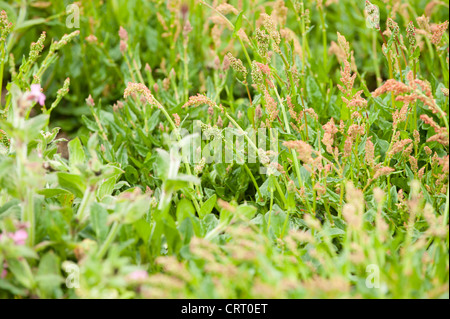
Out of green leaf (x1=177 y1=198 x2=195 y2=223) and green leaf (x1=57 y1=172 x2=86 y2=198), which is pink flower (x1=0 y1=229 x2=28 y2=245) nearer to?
green leaf (x1=57 y1=172 x2=86 y2=198)

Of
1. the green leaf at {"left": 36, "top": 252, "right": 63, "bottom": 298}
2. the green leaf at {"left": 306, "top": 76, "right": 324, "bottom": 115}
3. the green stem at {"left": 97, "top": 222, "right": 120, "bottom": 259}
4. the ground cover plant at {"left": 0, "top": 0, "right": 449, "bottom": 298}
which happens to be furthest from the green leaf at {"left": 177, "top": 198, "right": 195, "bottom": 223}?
the green leaf at {"left": 306, "top": 76, "right": 324, "bottom": 115}

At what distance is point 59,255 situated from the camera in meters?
1.19

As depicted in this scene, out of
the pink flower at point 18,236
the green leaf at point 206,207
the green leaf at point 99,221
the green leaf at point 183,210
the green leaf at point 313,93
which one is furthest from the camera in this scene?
the green leaf at point 313,93

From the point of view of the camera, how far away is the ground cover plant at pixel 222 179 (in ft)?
3.49

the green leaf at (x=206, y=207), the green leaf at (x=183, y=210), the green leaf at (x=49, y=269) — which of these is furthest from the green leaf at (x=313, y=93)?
the green leaf at (x=49, y=269)

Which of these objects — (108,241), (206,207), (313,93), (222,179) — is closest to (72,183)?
(108,241)

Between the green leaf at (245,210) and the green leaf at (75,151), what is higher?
the green leaf at (75,151)

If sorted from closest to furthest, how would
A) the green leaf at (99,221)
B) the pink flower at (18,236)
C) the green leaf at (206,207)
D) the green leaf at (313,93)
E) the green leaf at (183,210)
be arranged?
the pink flower at (18,236) < the green leaf at (99,221) < the green leaf at (183,210) < the green leaf at (206,207) < the green leaf at (313,93)

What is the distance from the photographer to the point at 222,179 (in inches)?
66.1

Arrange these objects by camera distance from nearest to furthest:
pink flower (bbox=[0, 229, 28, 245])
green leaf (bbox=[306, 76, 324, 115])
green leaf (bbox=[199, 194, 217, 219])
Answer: pink flower (bbox=[0, 229, 28, 245]) → green leaf (bbox=[199, 194, 217, 219]) → green leaf (bbox=[306, 76, 324, 115])

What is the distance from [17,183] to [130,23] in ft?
4.98

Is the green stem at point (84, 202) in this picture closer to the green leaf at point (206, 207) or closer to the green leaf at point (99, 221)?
the green leaf at point (99, 221)

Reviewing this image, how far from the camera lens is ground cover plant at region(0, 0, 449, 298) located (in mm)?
1063
